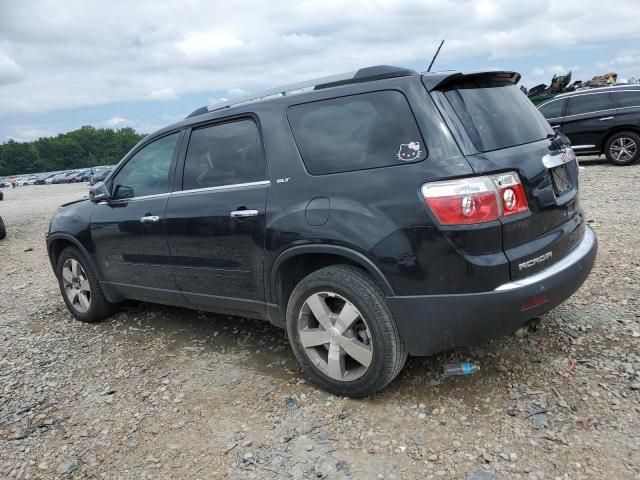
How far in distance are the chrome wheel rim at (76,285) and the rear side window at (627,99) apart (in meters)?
11.1

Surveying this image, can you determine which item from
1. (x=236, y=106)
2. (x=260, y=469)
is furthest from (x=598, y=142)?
(x=260, y=469)

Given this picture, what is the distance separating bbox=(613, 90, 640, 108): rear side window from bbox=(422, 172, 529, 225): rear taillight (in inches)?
409

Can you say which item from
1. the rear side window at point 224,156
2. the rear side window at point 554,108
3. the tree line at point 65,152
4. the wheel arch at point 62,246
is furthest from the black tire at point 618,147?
the tree line at point 65,152

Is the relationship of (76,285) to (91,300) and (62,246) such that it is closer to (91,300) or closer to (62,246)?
(91,300)

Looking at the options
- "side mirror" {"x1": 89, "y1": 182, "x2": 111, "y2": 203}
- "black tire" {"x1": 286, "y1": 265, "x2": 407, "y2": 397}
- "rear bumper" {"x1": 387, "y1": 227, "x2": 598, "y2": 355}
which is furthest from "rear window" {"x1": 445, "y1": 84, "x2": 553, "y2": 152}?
"side mirror" {"x1": 89, "y1": 182, "x2": 111, "y2": 203}

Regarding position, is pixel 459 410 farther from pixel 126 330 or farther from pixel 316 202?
Answer: pixel 126 330

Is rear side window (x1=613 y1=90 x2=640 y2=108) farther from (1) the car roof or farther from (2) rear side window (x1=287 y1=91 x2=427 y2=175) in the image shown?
(2) rear side window (x1=287 y1=91 x2=427 y2=175)

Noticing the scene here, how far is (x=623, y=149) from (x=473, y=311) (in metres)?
10.5

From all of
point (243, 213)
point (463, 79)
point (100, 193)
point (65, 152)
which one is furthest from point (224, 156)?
point (65, 152)

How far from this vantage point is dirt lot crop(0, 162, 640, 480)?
256 centimetres

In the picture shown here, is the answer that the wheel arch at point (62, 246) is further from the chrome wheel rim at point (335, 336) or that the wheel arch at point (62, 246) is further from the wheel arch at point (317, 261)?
the chrome wheel rim at point (335, 336)

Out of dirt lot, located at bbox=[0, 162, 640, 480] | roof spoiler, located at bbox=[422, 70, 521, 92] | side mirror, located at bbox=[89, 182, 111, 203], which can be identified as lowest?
dirt lot, located at bbox=[0, 162, 640, 480]

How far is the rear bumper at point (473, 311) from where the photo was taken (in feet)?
8.61

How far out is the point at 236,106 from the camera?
12.0 feet
